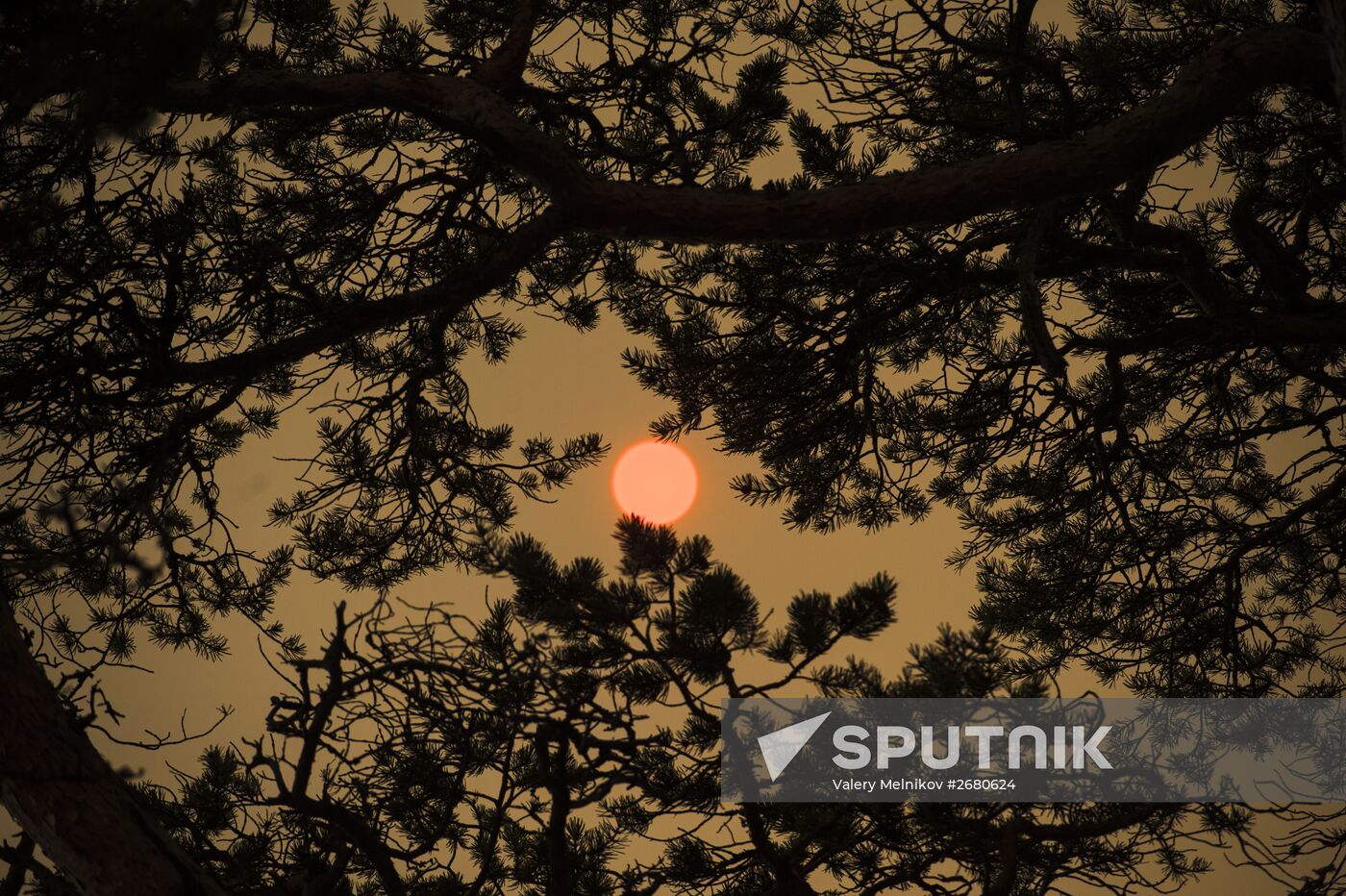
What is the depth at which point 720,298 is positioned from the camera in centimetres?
335

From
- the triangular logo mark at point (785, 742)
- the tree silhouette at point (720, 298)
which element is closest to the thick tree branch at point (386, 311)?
the tree silhouette at point (720, 298)

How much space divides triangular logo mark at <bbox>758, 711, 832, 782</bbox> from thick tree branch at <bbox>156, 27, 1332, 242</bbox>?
1.15 m

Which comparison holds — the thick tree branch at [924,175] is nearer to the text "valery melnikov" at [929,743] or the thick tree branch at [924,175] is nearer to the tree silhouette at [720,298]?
the tree silhouette at [720,298]

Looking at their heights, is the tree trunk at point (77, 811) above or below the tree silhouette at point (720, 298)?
below

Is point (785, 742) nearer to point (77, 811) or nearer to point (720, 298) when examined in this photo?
point (77, 811)

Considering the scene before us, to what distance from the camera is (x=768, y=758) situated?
5.68ft

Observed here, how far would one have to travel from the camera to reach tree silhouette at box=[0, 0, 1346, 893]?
2229 mm

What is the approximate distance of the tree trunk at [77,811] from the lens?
59.5 inches

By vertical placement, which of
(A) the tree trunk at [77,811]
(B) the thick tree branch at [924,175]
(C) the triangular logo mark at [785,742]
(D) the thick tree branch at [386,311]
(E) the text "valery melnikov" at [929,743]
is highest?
(B) the thick tree branch at [924,175]

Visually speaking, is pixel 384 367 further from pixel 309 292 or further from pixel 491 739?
pixel 491 739

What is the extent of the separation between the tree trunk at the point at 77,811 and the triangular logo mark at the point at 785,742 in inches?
37.7

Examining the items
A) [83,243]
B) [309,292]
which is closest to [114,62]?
[309,292]

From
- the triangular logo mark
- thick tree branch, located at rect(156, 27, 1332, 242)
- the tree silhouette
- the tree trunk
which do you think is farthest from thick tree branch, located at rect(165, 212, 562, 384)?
the triangular logo mark

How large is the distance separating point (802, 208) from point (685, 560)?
3.68 feet
